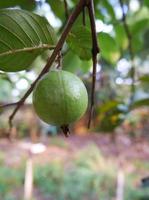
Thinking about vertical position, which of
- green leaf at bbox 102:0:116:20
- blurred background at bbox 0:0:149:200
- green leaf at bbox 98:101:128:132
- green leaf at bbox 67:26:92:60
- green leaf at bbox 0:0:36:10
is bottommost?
blurred background at bbox 0:0:149:200

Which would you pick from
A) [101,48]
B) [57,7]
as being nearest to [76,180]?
[101,48]

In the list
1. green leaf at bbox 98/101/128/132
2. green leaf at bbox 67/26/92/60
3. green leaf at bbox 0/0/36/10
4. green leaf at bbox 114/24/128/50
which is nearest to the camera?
green leaf at bbox 67/26/92/60

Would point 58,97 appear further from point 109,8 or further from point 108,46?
point 109,8

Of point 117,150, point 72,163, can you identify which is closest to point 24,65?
point 72,163

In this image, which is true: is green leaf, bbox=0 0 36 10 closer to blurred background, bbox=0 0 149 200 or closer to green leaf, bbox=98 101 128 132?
green leaf, bbox=98 101 128 132

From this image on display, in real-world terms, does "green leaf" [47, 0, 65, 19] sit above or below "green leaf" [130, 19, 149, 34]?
above

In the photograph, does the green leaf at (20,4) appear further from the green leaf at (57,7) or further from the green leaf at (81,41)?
the green leaf at (81,41)

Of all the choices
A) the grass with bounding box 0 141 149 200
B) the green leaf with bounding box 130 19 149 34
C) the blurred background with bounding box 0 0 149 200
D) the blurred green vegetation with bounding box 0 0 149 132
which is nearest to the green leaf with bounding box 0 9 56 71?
the blurred green vegetation with bounding box 0 0 149 132
